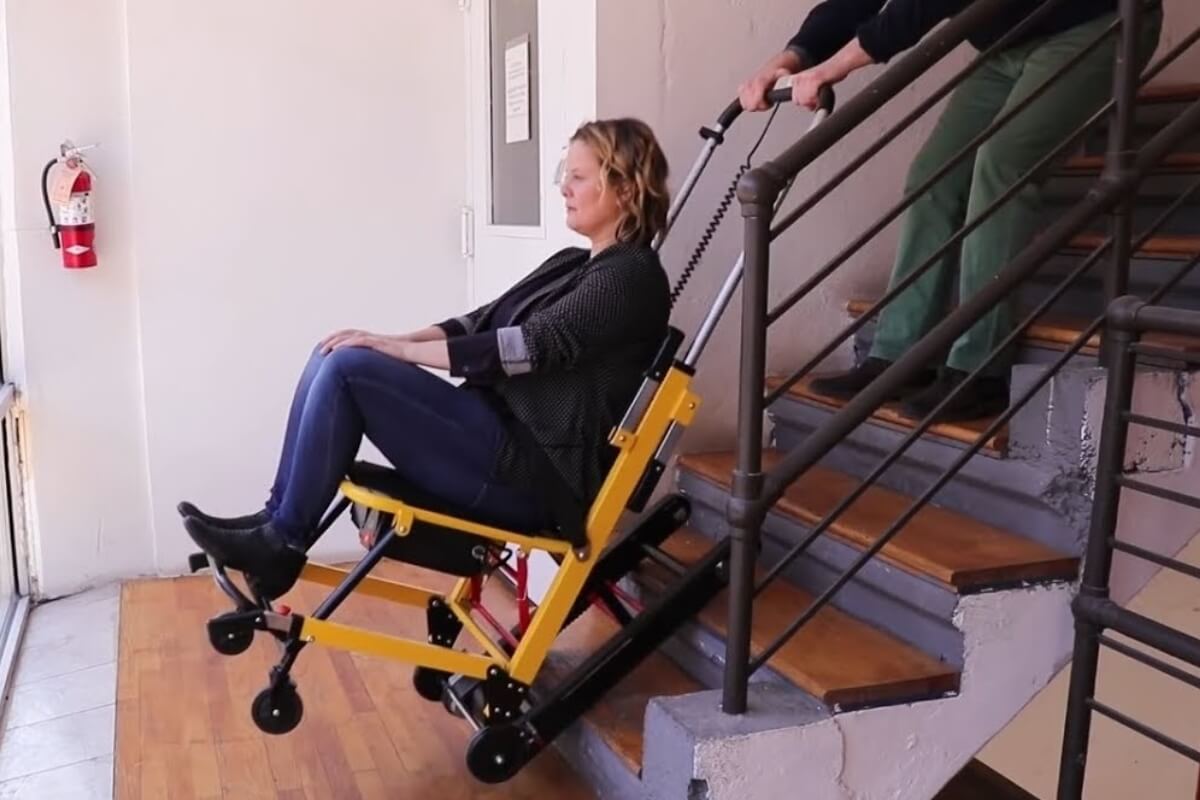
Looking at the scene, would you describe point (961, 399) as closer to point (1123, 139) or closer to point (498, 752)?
point (1123, 139)

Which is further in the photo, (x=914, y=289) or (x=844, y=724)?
(x=914, y=289)

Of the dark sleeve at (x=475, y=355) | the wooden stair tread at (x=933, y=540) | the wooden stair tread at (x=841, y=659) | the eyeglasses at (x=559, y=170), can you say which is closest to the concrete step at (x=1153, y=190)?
the wooden stair tread at (x=933, y=540)

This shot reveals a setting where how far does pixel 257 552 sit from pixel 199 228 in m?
1.92

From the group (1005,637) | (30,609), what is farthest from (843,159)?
(30,609)

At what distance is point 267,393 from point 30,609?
3.27 ft

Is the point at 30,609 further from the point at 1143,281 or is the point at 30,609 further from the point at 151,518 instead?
the point at 1143,281

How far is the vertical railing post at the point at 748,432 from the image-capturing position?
5.54 feet

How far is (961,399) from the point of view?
2.25 meters

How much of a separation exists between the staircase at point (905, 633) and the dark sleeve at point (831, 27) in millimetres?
709

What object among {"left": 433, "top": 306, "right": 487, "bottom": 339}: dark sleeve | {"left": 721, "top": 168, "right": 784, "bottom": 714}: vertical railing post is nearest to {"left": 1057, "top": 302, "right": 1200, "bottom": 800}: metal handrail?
{"left": 721, "top": 168, "right": 784, "bottom": 714}: vertical railing post

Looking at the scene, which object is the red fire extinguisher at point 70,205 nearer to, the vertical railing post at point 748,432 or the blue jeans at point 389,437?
the blue jeans at point 389,437

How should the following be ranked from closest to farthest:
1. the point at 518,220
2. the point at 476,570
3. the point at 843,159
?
the point at 476,570
the point at 843,159
the point at 518,220

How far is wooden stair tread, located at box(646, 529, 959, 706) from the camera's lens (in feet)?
6.19

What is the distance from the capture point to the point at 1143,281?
2363mm
